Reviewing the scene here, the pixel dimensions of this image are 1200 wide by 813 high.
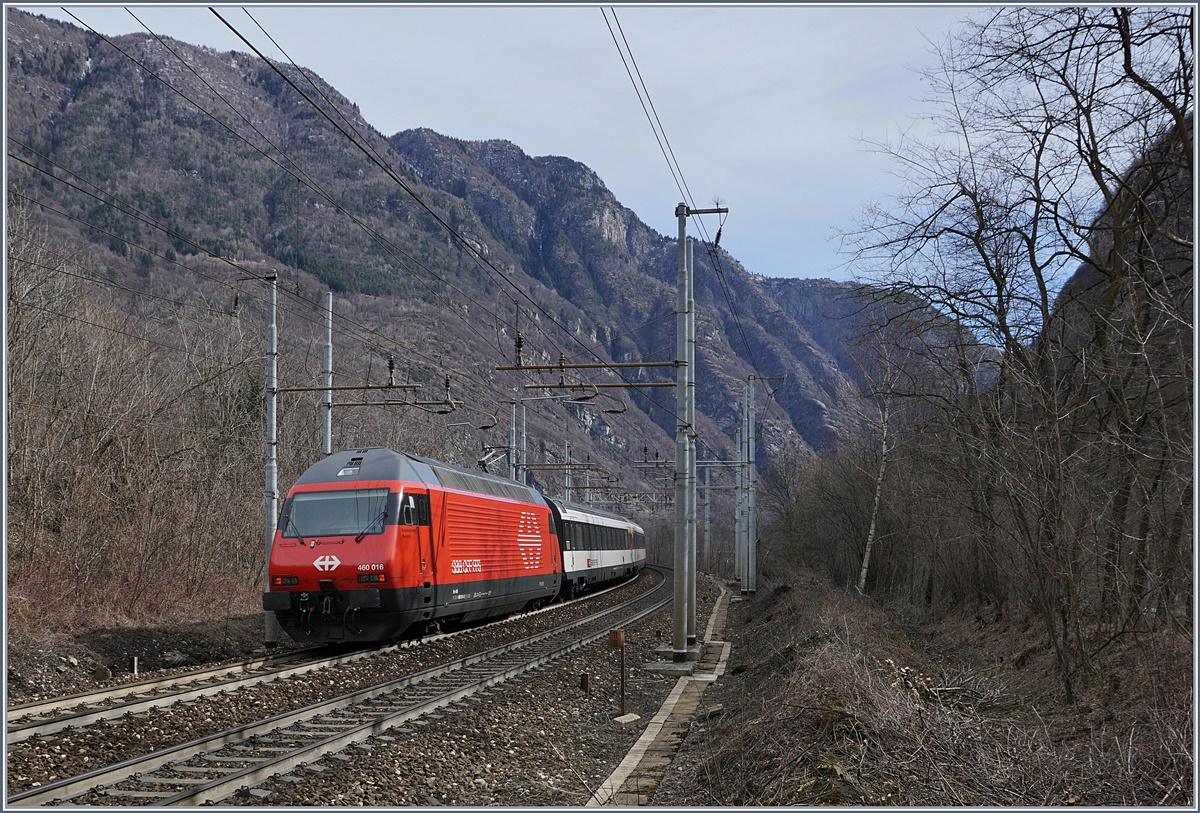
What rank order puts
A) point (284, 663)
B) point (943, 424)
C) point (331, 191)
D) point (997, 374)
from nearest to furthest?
point (284, 663), point (997, 374), point (943, 424), point (331, 191)

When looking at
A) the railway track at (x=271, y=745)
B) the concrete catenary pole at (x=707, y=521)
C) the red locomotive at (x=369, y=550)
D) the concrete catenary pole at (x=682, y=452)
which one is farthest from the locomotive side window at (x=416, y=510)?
the concrete catenary pole at (x=707, y=521)

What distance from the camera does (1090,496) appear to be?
13.8m

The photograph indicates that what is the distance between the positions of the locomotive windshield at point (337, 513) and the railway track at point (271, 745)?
3.02m

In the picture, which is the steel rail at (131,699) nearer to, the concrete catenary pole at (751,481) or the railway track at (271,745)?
the railway track at (271,745)

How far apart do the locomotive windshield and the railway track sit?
3022 mm

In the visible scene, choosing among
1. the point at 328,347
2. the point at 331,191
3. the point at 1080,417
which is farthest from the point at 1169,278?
the point at 331,191

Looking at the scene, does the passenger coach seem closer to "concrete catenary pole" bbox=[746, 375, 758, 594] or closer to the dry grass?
"concrete catenary pole" bbox=[746, 375, 758, 594]

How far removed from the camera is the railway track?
25.0 feet

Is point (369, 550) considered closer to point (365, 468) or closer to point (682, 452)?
point (365, 468)

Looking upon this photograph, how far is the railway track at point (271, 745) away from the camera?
7609mm

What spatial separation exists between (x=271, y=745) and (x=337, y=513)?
821cm

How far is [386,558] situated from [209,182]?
155 m

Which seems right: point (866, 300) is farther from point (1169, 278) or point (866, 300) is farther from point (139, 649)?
point (139, 649)

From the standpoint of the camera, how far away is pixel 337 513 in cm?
1761
